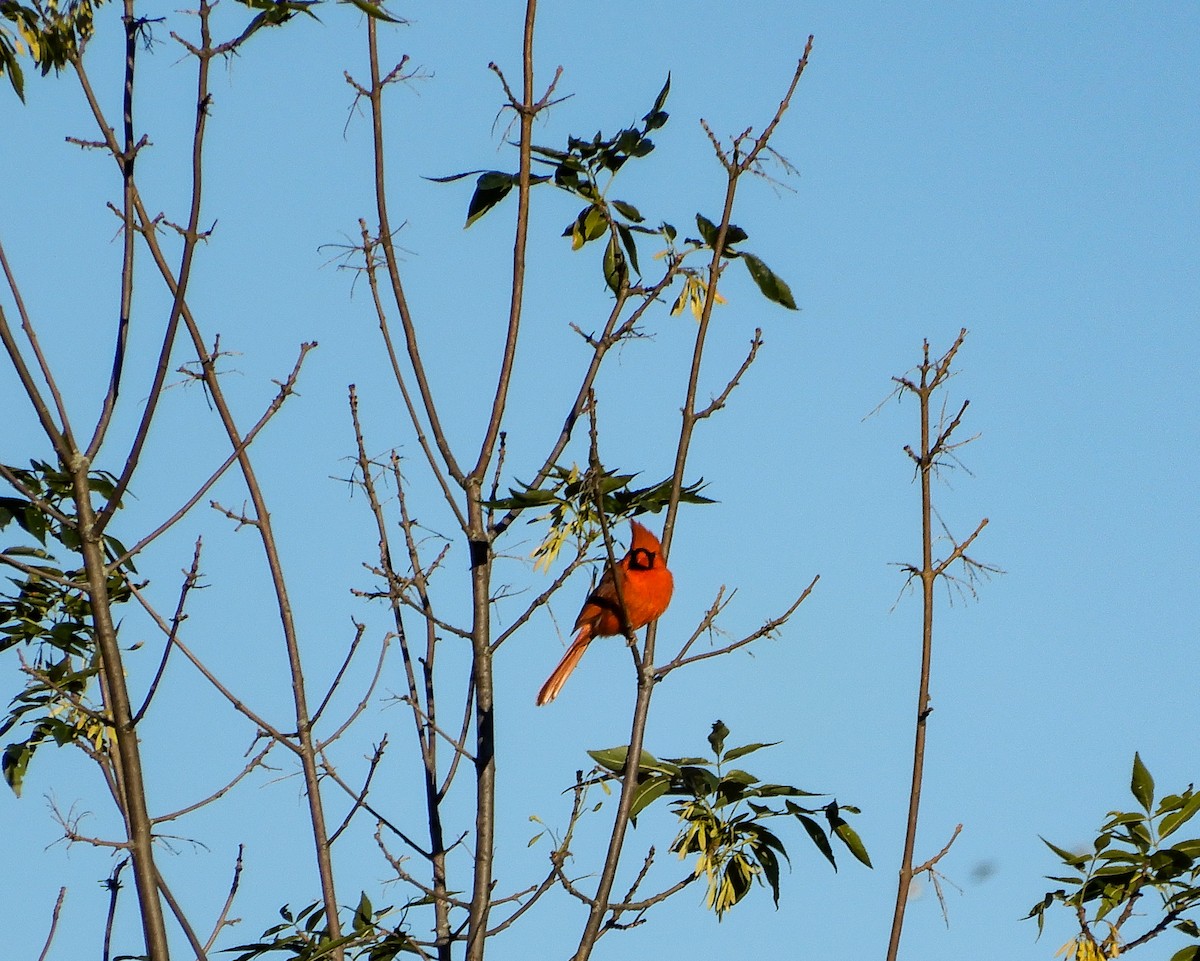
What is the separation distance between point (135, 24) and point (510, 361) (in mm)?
1235

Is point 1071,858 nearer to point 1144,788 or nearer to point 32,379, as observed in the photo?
point 1144,788

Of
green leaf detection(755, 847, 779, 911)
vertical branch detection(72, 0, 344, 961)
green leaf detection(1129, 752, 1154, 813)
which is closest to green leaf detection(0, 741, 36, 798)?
vertical branch detection(72, 0, 344, 961)

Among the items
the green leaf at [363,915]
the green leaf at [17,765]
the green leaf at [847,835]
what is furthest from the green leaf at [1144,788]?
the green leaf at [17,765]

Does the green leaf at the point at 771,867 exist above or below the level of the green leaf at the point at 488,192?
below

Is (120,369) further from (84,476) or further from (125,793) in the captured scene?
(125,793)

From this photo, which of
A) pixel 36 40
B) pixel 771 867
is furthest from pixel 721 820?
pixel 36 40

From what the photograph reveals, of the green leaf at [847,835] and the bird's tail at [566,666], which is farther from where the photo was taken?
the bird's tail at [566,666]

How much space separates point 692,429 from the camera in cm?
368

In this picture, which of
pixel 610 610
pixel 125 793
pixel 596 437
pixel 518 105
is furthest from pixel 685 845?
pixel 610 610

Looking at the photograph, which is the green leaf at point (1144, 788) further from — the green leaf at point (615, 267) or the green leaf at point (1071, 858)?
the green leaf at point (615, 267)

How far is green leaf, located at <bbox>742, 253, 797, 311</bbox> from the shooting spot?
12.9 feet

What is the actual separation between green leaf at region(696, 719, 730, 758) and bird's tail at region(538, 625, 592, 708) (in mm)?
3355

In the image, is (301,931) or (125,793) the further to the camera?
(301,931)

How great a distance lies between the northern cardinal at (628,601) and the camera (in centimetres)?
489
